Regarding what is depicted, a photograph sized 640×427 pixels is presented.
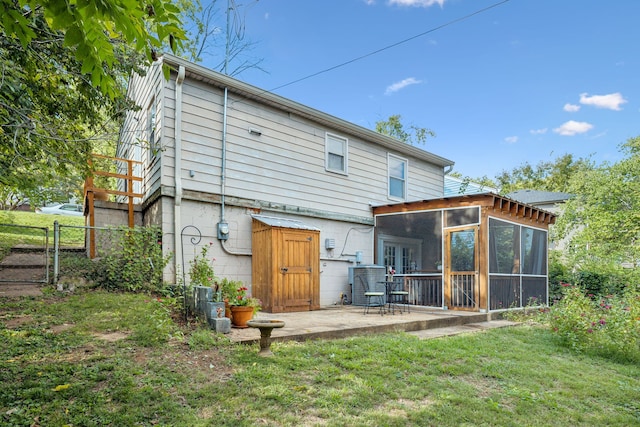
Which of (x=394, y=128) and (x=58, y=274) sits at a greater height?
(x=394, y=128)

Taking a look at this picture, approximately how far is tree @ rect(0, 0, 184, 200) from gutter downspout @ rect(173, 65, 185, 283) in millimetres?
933

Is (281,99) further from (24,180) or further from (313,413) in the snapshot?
(313,413)

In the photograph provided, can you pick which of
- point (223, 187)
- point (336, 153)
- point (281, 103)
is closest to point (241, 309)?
point (223, 187)

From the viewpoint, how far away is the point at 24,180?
5789 millimetres

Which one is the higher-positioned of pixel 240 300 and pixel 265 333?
pixel 240 300

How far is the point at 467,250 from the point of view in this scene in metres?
9.34

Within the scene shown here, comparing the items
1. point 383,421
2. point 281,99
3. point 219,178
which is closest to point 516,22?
point 281,99

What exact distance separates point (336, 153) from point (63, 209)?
17586mm

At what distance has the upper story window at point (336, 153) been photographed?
403 inches

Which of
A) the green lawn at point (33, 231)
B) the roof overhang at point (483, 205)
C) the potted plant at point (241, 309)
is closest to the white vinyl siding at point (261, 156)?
the roof overhang at point (483, 205)

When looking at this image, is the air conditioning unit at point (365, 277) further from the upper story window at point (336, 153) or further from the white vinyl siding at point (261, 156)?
the upper story window at point (336, 153)

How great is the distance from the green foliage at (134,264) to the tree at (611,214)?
639 inches

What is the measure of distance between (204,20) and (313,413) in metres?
17.6

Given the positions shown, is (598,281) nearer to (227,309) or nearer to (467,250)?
(467,250)
